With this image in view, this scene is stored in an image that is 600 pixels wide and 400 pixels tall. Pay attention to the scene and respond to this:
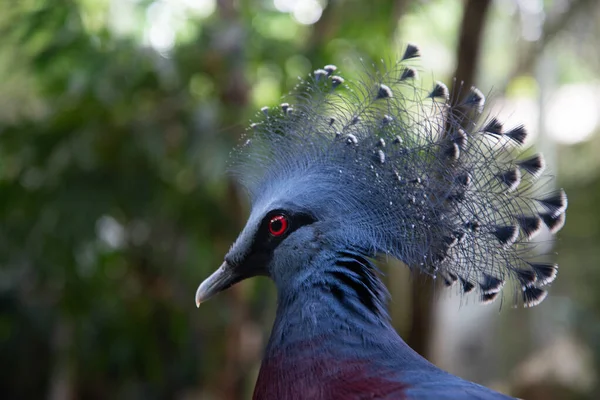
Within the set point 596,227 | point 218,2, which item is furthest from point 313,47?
point 596,227

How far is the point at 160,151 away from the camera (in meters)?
2.91

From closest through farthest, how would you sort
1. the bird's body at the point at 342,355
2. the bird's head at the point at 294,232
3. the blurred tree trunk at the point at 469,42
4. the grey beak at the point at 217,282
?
1. the bird's body at the point at 342,355
2. the bird's head at the point at 294,232
3. the grey beak at the point at 217,282
4. the blurred tree trunk at the point at 469,42

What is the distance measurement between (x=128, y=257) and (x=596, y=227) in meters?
4.16

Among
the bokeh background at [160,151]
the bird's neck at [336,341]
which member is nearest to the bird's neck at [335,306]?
the bird's neck at [336,341]

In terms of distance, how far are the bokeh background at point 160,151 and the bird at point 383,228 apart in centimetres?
22

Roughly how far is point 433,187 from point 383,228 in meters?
0.18

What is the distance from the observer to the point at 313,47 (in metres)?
3.10

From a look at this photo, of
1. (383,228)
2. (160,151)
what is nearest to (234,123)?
(160,151)

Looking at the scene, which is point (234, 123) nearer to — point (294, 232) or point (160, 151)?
point (160, 151)

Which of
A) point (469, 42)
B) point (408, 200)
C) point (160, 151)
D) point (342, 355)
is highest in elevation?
point (469, 42)

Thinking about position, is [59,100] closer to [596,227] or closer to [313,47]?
[313,47]

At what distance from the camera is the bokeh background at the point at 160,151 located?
9.46 ft

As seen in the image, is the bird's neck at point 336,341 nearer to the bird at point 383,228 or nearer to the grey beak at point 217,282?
the bird at point 383,228

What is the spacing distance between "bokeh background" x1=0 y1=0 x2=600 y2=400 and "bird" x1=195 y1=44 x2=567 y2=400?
0.71 ft
